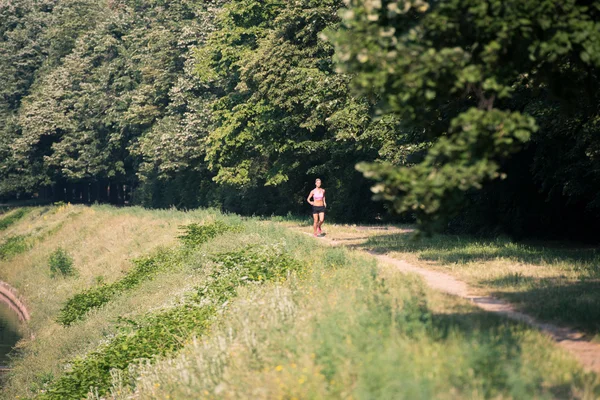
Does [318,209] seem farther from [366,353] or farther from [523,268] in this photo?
[366,353]

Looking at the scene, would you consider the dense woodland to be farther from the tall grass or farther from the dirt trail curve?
the dirt trail curve

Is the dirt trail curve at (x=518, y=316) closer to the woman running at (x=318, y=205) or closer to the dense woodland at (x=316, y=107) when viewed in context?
the dense woodland at (x=316, y=107)

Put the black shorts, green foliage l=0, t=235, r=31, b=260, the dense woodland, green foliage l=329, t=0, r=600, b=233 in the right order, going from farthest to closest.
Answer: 1. green foliage l=0, t=235, r=31, b=260
2. the black shorts
3. the dense woodland
4. green foliage l=329, t=0, r=600, b=233

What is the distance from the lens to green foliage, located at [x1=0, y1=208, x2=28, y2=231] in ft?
236

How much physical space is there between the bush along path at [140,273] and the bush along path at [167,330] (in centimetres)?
812

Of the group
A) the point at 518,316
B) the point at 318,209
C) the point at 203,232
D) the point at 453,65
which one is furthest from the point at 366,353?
the point at 203,232

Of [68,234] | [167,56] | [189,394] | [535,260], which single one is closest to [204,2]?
[167,56]

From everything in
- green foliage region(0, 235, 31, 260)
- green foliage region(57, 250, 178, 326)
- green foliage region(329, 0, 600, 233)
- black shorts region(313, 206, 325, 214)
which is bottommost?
green foliage region(0, 235, 31, 260)

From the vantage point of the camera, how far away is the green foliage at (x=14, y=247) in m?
52.3

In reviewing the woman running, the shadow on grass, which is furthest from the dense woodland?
the woman running

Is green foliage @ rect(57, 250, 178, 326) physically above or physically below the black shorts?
below

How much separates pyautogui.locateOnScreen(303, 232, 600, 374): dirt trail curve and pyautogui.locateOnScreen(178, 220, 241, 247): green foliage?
11959 millimetres

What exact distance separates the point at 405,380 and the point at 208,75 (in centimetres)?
4319

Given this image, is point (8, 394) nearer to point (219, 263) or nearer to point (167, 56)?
point (219, 263)
